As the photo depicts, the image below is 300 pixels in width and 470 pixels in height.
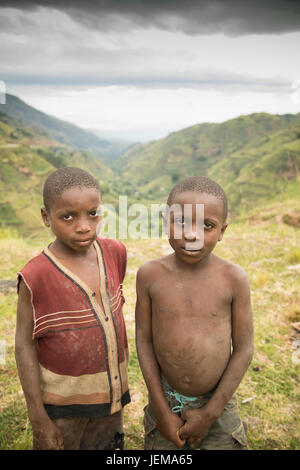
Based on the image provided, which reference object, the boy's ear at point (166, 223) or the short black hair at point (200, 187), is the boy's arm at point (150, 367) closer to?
the boy's ear at point (166, 223)

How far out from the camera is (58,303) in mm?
1513

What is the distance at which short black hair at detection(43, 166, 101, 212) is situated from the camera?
147 centimetres

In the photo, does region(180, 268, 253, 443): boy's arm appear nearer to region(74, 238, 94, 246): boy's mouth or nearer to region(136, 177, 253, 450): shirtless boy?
region(136, 177, 253, 450): shirtless boy

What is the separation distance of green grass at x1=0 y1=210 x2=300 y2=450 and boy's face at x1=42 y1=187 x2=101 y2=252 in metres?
1.58

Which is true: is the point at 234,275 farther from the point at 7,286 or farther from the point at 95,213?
the point at 7,286

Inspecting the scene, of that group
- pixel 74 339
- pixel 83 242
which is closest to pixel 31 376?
pixel 74 339

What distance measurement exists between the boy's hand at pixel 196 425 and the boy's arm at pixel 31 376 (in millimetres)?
629

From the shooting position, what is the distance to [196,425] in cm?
151

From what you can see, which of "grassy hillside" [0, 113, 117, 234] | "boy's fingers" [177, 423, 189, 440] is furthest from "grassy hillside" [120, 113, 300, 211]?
"boy's fingers" [177, 423, 189, 440]

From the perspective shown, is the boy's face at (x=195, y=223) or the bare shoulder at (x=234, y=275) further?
the bare shoulder at (x=234, y=275)

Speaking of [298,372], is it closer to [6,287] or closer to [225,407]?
[225,407]

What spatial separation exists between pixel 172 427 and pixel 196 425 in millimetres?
119

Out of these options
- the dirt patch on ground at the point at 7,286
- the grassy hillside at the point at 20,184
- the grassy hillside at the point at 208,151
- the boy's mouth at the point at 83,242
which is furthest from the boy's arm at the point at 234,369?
the grassy hillside at the point at 208,151

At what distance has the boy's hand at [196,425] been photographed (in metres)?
1.51
